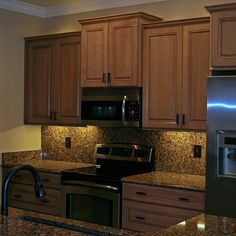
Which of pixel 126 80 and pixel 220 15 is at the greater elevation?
pixel 220 15

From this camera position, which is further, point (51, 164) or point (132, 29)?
point (51, 164)

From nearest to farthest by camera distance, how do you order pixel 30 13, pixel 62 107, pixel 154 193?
pixel 154 193, pixel 62 107, pixel 30 13

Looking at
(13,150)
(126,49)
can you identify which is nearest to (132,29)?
(126,49)

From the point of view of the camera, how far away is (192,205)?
3.63 m

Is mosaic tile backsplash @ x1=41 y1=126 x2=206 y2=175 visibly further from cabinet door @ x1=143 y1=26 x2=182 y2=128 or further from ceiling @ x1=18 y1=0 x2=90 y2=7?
ceiling @ x1=18 y1=0 x2=90 y2=7

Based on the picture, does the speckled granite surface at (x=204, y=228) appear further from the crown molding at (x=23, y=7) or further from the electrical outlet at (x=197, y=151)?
the crown molding at (x=23, y=7)

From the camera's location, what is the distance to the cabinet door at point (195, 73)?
3.88 meters

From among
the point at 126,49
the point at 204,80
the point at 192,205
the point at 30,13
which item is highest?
the point at 30,13

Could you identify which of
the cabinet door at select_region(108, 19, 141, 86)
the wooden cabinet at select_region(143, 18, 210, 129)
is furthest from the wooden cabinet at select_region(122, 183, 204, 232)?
the cabinet door at select_region(108, 19, 141, 86)

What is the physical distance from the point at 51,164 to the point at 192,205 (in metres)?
1.86

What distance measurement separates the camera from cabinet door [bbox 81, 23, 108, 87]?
443cm

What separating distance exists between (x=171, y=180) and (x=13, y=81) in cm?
222

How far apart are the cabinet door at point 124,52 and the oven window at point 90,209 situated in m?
1.11

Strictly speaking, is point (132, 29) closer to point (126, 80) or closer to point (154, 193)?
point (126, 80)
